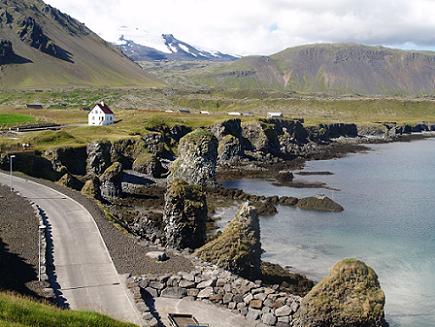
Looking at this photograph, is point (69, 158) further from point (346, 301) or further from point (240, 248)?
point (346, 301)

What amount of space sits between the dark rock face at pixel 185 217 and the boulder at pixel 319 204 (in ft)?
92.1

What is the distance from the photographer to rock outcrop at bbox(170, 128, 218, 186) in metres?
82.7

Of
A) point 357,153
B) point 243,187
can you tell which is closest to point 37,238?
point 243,187

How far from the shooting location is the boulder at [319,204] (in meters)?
70.4

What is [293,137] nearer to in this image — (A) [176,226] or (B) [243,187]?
(B) [243,187]

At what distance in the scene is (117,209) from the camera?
213 ft

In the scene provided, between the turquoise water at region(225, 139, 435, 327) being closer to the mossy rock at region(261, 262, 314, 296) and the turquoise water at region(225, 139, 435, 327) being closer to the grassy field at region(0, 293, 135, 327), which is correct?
the mossy rock at region(261, 262, 314, 296)

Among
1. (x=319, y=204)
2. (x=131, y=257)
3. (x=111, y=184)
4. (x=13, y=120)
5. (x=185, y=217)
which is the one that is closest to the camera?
(x=131, y=257)

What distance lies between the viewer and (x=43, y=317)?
18469mm

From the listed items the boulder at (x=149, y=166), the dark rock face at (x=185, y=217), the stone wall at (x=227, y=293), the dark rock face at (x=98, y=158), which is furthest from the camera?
the boulder at (x=149, y=166)

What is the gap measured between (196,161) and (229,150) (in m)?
34.7

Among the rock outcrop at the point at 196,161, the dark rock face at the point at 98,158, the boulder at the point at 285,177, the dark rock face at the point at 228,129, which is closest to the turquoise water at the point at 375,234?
the boulder at the point at 285,177

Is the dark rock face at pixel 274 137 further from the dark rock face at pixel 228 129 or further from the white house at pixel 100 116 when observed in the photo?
the white house at pixel 100 116

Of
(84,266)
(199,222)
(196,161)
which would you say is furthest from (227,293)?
(196,161)
